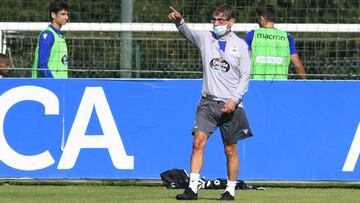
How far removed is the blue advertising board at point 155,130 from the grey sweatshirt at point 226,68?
1.66 metres

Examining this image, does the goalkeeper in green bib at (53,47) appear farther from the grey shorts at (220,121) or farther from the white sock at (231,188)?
the white sock at (231,188)

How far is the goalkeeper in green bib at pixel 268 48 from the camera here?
1309 centimetres

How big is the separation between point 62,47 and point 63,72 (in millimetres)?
333

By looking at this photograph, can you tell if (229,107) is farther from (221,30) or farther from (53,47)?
(53,47)

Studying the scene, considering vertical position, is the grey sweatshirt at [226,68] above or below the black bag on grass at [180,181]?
above

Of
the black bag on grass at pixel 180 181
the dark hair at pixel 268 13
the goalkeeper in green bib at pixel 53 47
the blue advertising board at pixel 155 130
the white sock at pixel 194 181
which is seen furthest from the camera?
the goalkeeper in green bib at pixel 53 47

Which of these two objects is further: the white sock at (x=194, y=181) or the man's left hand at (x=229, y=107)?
the man's left hand at (x=229, y=107)

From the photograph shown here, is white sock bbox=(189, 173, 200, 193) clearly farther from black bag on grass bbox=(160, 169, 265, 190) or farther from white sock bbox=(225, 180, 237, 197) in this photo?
black bag on grass bbox=(160, 169, 265, 190)

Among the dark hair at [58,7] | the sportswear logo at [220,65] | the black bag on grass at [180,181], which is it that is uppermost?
the dark hair at [58,7]

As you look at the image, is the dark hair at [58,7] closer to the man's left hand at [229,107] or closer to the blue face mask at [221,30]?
the blue face mask at [221,30]

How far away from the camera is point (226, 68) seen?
36.1 ft

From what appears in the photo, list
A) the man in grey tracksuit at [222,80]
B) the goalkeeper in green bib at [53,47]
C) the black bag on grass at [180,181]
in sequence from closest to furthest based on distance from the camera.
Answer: the man in grey tracksuit at [222,80] < the black bag on grass at [180,181] < the goalkeeper in green bib at [53,47]

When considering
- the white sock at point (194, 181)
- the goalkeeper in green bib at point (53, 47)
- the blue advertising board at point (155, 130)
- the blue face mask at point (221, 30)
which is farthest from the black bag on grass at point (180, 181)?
the goalkeeper in green bib at point (53, 47)

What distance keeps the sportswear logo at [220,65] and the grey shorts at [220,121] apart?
1.02 feet
